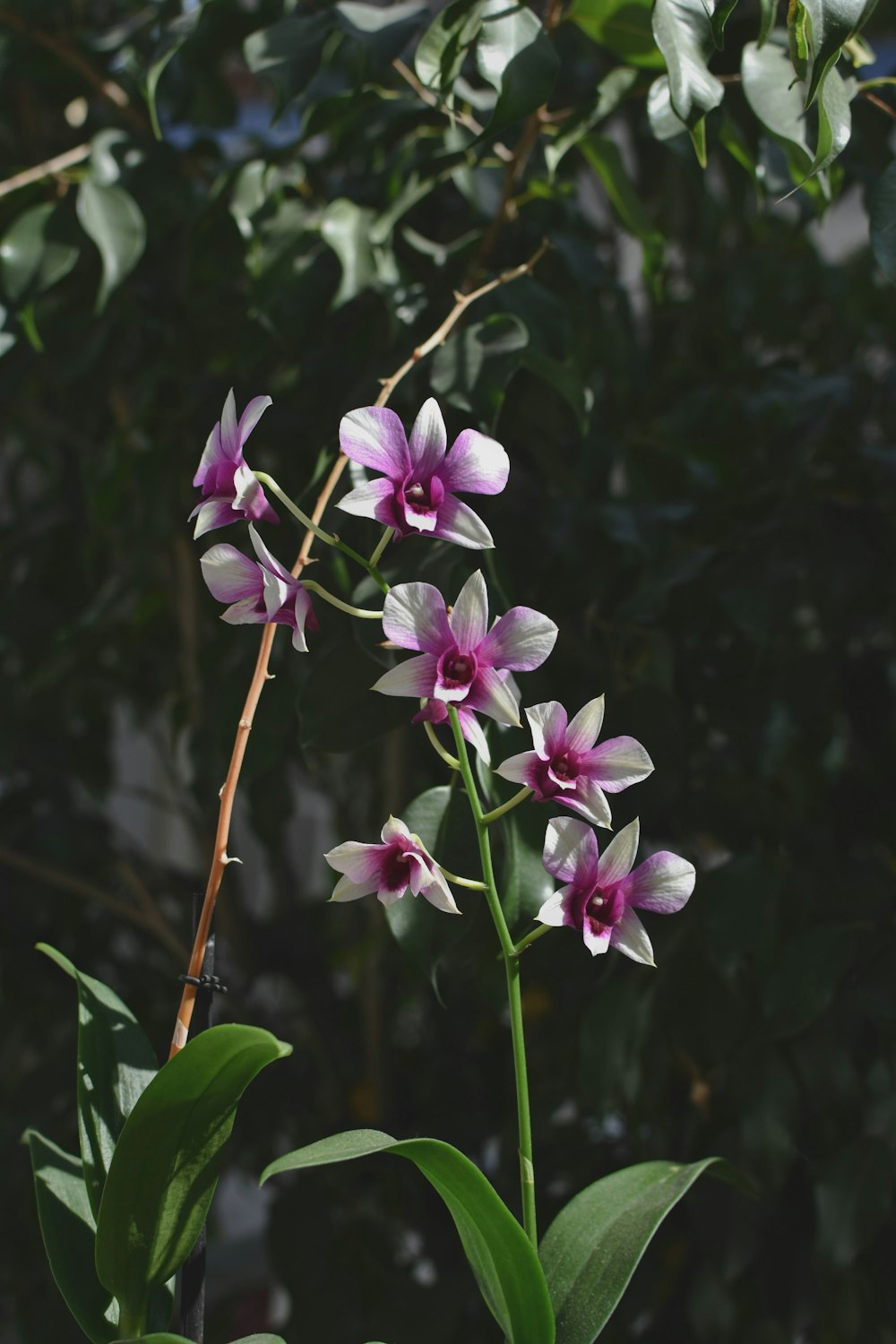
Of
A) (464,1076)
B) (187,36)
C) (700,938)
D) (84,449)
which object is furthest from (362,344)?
(464,1076)

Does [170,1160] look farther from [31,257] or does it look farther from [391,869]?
[31,257]

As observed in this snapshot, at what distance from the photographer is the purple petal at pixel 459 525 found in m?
0.36

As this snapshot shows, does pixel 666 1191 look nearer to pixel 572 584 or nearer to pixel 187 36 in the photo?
pixel 572 584

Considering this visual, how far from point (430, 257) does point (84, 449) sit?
362 millimetres

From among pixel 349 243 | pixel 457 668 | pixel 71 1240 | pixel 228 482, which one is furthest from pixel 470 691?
pixel 349 243

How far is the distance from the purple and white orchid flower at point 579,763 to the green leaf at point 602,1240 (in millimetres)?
133

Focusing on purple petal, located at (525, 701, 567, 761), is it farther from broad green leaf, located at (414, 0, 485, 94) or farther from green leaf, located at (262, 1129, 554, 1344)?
broad green leaf, located at (414, 0, 485, 94)

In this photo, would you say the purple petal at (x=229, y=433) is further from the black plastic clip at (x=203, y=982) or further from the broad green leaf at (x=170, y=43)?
the broad green leaf at (x=170, y=43)

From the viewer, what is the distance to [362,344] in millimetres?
711

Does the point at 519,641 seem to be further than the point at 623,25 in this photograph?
No

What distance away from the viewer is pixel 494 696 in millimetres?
342

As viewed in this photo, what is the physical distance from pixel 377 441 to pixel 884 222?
258 mm

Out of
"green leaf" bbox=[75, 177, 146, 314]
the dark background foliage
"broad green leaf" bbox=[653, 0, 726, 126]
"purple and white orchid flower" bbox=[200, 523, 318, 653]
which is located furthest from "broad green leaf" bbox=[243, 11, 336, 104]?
"purple and white orchid flower" bbox=[200, 523, 318, 653]

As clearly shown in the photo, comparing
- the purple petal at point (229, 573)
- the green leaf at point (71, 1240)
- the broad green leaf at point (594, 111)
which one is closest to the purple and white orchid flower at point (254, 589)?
the purple petal at point (229, 573)
